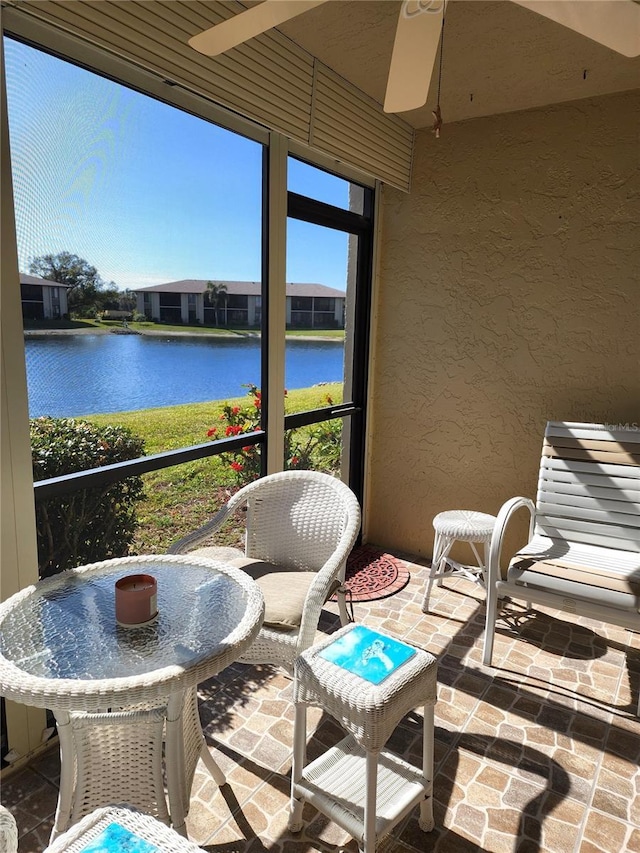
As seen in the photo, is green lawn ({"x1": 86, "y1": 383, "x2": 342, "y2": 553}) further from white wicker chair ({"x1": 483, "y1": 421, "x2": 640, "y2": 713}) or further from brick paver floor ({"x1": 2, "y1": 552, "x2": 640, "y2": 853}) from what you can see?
white wicker chair ({"x1": 483, "y1": 421, "x2": 640, "y2": 713})

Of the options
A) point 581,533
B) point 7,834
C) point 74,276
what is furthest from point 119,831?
point 581,533

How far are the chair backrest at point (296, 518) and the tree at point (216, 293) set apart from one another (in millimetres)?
989

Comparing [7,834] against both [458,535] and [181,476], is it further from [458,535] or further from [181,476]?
[458,535]

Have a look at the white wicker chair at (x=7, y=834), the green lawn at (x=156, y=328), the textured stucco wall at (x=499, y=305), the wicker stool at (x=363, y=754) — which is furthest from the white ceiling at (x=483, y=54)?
the white wicker chair at (x=7, y=834)

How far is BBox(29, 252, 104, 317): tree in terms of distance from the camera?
1908 mm

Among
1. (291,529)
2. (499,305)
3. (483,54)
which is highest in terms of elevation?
(483,54)

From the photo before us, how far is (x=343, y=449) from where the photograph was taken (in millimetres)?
3963

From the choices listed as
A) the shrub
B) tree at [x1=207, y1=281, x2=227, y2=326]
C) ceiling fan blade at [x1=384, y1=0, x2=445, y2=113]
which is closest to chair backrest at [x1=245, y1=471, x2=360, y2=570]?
the shrub

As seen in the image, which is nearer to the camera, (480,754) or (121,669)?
(121,669)

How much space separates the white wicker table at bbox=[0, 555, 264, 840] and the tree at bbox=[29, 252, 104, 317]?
37.7 inches

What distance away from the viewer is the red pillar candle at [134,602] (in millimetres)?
1480

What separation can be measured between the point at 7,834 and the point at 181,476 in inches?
89.4

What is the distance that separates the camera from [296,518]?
2.49 meters

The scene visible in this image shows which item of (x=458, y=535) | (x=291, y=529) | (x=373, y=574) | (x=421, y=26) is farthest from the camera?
(x=373, y=574)
